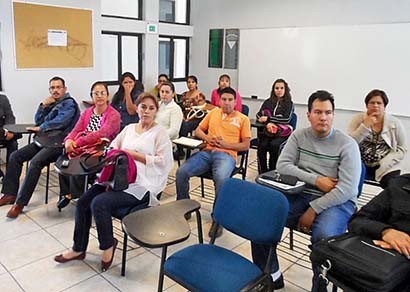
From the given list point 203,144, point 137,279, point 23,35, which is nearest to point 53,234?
point 137,279

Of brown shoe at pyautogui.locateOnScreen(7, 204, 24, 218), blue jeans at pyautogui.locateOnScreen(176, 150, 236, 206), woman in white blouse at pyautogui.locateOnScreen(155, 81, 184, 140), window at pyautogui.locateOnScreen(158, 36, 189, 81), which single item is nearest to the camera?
blue jeans at pyautogui.locateOnScreen(176, 150, 236, 206)

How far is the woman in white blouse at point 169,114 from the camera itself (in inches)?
146

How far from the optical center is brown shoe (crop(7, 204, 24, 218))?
10.3 feet

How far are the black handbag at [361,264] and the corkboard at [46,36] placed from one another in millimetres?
4159

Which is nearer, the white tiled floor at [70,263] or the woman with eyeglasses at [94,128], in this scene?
the white tiled floor at [70,263]

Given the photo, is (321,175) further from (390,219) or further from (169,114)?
(169,114)

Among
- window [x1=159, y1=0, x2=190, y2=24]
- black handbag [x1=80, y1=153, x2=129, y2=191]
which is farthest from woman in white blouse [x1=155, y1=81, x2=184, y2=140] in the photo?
window [x1=159, y1=0, x2=190, y2=24]

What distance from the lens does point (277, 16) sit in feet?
18.6

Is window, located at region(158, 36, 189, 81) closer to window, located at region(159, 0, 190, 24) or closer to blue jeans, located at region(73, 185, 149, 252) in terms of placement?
window, located at region(159, 0, 190, 24)

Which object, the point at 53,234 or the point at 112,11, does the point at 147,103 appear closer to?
the point at 53,234

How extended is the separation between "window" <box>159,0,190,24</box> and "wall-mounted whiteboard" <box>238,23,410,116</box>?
1289 mm

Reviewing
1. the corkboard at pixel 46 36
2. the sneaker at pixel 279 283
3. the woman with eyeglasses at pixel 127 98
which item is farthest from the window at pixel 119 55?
the sneaker at pixel 279 283

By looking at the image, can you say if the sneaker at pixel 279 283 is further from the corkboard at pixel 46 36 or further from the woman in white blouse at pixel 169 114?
the corkboard at pixel 46 36

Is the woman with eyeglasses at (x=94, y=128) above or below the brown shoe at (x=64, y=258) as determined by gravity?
above
